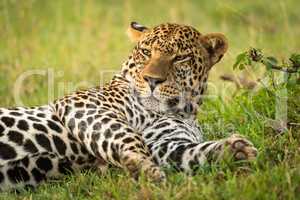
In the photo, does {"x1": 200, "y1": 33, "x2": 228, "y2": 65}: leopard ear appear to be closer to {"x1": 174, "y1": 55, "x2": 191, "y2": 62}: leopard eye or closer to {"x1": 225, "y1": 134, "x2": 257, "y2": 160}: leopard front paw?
{"x1": 174, "y1": 55, "x2": 191, "y2": 62}: leopard eye

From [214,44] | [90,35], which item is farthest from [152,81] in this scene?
[90,35]

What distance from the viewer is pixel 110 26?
14.0 meters

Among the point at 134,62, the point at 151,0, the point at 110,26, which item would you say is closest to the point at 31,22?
the point at 110,26

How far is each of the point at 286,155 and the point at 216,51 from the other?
178cm

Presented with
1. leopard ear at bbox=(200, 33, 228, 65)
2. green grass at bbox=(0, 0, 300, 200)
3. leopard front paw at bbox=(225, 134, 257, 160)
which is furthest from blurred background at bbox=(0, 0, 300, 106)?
leopard front paw at bbox=(225, 134, 257, 160)

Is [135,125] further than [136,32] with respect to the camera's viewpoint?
No

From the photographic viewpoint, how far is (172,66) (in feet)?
22.6

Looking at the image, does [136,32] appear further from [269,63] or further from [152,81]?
[269,63]

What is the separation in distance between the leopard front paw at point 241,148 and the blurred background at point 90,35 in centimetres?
328

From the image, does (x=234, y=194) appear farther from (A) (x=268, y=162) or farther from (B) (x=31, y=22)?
(B) (x=31, y=22)

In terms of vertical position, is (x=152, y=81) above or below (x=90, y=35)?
below

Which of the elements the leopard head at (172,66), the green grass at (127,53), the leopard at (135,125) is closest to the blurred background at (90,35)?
the green grass at (127,53)

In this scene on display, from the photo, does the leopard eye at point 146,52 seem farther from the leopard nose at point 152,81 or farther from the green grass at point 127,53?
the green grass at point 127,53

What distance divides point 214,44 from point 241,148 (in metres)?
1.79
